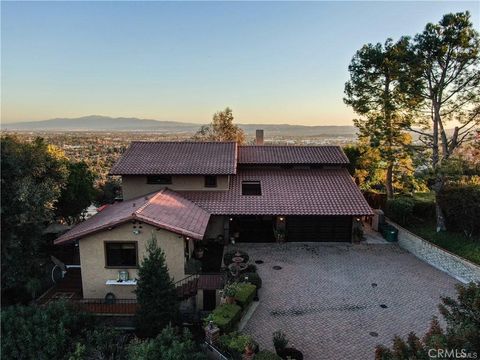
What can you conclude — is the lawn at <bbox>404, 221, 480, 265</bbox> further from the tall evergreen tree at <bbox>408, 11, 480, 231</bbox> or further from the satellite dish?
the satellite dish

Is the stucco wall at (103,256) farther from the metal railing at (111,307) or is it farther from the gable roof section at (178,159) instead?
the gable roof section at (178,159)

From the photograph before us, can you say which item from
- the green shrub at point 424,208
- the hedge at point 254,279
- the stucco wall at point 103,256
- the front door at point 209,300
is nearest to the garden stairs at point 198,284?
the front door at point 209,300

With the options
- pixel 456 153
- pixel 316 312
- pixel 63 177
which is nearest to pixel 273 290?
pixel 316 312

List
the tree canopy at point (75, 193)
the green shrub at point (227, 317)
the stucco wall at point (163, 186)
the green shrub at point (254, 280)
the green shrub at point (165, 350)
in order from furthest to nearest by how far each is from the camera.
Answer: the stucco wall at point (163, 186) → the tree canopy at point (75, 193) → the green shrub at point (254, 280) → the green shrub at point (227, 317) → the green shrub at point (165, 350)

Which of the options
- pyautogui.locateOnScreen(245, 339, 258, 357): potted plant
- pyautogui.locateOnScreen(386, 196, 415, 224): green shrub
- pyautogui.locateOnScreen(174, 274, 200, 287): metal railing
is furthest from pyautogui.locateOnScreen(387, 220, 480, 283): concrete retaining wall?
pyautogui.locateOnScreen(174, 274, 200, 287): metal railing

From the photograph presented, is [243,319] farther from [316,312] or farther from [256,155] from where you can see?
[256,155]

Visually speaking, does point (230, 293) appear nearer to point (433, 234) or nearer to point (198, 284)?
point (198, 284)

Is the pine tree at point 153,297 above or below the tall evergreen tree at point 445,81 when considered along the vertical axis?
below

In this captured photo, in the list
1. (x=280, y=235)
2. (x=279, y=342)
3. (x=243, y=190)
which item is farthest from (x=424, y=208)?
(x=279, y=342)
